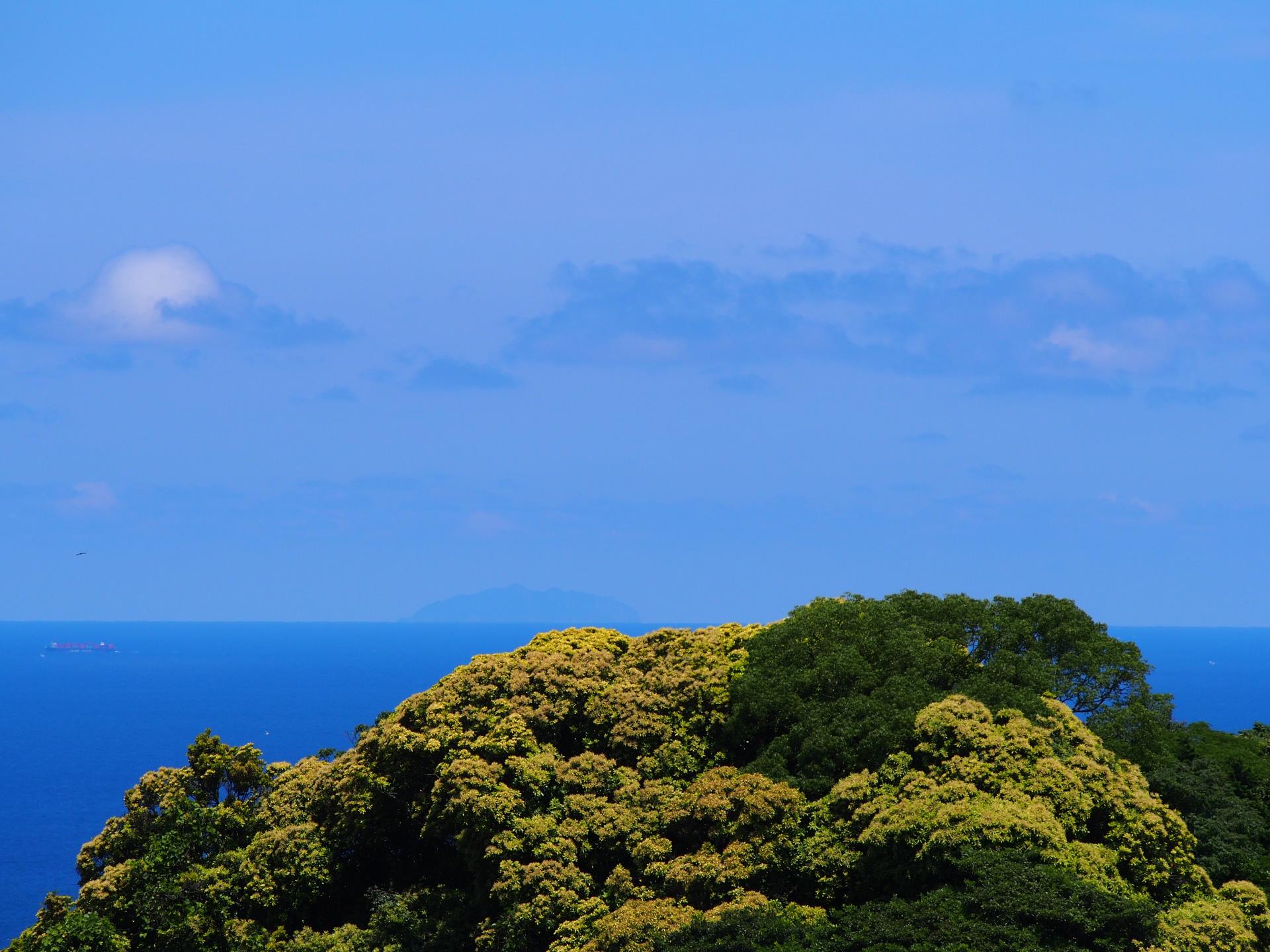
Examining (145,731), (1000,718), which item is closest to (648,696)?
(1000,718)

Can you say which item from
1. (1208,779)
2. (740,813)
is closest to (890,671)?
(740,813)

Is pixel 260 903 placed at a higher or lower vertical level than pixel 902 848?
lower

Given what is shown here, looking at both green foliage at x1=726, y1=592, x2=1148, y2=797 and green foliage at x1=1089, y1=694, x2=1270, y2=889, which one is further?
green foliage at x1=1089, y1=694, x2=1270, y2=889

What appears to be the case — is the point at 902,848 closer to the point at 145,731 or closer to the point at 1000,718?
the point at 1000,718

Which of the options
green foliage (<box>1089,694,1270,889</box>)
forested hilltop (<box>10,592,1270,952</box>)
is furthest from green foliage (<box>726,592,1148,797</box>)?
green foliage (<box>1089,694,1270,889</box>)

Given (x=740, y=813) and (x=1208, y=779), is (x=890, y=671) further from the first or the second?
(x=1208, y=779)

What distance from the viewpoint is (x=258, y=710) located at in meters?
181

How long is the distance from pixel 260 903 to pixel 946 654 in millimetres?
20343

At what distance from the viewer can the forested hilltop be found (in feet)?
95.2

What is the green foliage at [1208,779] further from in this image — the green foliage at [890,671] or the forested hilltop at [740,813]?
the green foliage at [890,671]

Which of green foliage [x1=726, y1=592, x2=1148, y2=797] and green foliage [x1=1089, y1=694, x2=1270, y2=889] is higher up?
green foliage [x1=726, y1=592, x2=1148, y2=797]

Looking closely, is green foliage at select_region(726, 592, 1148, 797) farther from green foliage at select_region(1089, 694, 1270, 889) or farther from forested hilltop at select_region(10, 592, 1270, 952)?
green foliage at select_region(1089, 694, 1270, 889)

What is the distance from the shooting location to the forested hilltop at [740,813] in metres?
29.0

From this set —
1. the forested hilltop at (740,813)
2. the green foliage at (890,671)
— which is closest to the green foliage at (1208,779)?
the forested hilltop at (740,813)
